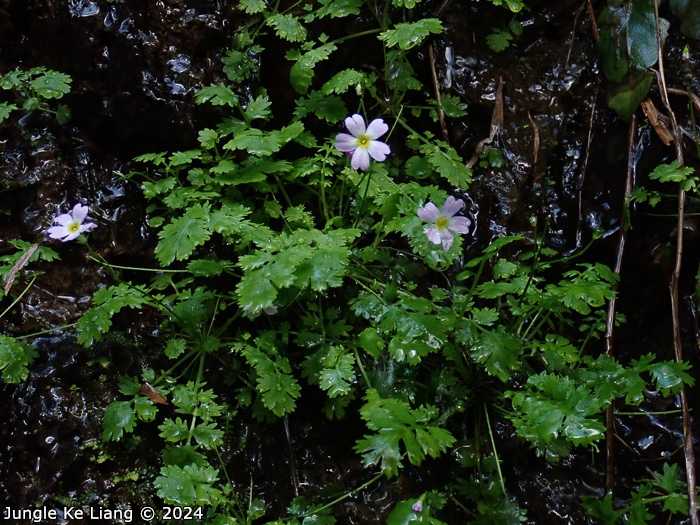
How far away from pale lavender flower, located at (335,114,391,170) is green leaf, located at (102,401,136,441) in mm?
1296

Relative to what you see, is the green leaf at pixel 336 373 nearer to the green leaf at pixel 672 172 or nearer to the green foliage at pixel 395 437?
the green foliage at pixel 395 437

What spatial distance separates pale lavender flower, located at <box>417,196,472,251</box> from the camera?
87.1 inches

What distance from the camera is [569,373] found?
2350 millimetres

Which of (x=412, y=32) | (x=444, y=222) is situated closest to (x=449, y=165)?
(x=412, y=32)

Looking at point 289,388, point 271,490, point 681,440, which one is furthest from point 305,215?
point 681,440

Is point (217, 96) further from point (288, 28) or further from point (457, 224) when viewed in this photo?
point (457, 224)

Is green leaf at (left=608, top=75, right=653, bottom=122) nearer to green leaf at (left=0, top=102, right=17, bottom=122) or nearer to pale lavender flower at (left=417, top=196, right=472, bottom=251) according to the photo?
pale lavender flower at (left=417, top=196, right=472, bottom=251)

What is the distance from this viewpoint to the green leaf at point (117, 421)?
7.31ft

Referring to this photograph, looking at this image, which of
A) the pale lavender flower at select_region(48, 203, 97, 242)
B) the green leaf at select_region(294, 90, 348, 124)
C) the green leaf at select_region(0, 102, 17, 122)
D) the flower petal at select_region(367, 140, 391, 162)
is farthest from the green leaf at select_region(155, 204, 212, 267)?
the green leaf at select_region(0, 102, 17, 122)

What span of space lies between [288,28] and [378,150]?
1.04 m

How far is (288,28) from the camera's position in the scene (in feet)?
9.68

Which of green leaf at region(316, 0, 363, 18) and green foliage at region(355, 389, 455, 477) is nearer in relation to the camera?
green foliage at region(355, 389, 455, 477)

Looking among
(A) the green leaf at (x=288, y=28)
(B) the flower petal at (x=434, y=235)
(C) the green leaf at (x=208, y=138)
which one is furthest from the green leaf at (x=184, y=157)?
(B) the flower petal at (x=434, y=235)

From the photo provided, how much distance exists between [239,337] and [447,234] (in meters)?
0.98
